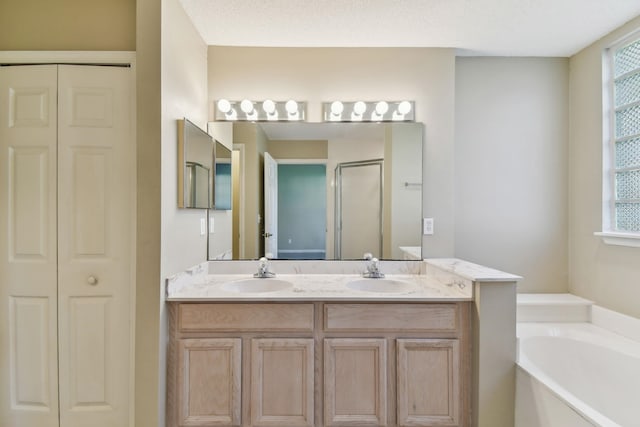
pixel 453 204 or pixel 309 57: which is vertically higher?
pixel 309 57

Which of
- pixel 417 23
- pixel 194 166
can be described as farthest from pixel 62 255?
pixel 417 23

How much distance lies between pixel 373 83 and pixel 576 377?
236 cm

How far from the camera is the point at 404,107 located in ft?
7.36

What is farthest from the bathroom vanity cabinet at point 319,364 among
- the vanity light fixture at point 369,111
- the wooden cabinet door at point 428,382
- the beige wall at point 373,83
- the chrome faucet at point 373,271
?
the vanity light fixture at point 369,111

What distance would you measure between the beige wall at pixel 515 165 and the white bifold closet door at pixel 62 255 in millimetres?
2349

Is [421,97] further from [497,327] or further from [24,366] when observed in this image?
[24,366]

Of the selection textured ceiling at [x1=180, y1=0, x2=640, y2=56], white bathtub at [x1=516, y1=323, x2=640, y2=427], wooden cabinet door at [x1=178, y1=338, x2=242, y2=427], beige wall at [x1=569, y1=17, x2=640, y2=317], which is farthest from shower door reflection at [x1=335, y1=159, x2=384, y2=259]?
beige wall at [x1=569, y1=17, x2=640, y2=317]

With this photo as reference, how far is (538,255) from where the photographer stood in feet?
7.82

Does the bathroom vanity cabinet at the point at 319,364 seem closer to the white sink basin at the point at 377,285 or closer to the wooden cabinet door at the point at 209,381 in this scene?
the wooden cabinet door at the point at 209,381

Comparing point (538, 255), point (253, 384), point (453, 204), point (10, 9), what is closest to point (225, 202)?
point (253, 384)

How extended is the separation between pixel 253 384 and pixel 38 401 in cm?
119

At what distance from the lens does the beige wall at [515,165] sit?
2363mm

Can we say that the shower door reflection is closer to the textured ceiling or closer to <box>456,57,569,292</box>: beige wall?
<box>456,57,569,292</box>: beige wall

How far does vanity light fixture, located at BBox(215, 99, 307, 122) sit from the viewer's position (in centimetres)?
224
